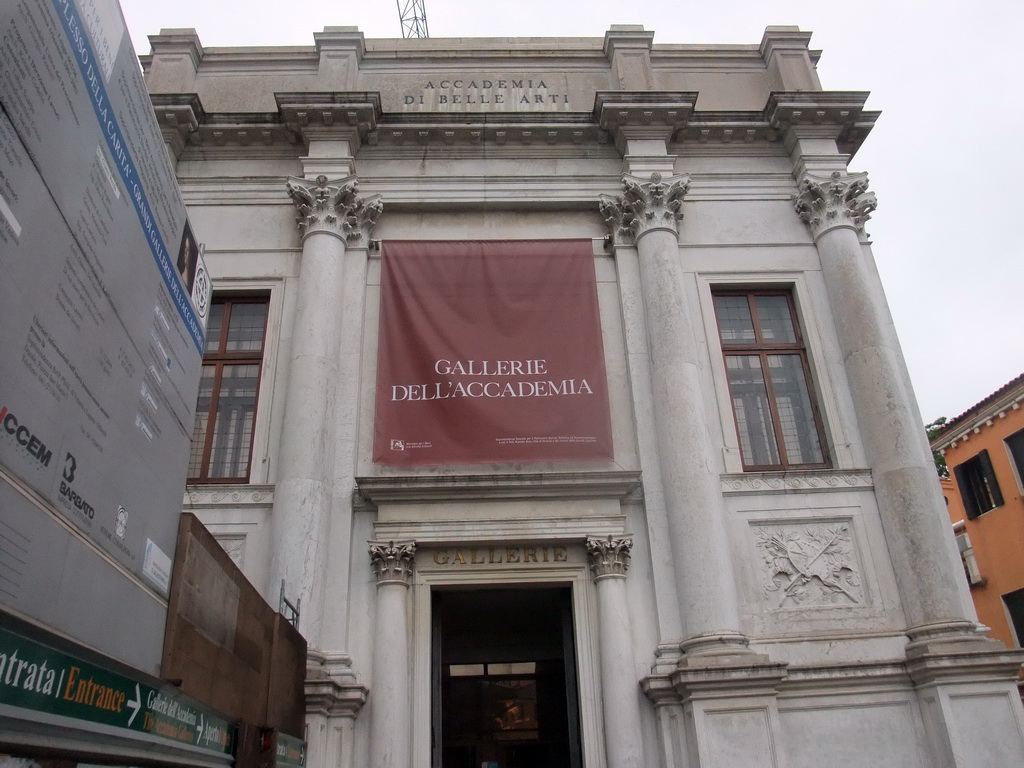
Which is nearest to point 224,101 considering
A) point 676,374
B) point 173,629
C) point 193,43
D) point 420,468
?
point 193,43

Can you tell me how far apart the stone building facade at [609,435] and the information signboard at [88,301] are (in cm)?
646

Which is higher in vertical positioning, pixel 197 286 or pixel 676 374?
pixel 676 374

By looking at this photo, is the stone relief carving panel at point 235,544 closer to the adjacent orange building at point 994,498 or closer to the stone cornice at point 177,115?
the stone cornice at point 177,115

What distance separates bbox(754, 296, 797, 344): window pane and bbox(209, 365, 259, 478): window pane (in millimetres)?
9340

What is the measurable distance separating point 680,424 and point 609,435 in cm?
117

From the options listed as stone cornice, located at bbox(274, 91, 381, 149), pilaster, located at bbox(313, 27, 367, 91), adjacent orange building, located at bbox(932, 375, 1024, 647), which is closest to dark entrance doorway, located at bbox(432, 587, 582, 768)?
stone cornice, located at bbox(274, 91, 381, 149)

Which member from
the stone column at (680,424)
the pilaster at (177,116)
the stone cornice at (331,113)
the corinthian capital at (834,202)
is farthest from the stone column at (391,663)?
the corinthian capital at (834,202)

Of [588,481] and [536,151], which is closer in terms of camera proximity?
[588,481]

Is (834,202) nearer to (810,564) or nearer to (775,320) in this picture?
(775,320)

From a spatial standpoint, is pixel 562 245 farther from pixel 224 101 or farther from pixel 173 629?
pixel 173 629

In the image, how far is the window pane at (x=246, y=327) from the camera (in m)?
14.5

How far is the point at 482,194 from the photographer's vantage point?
15648 mm

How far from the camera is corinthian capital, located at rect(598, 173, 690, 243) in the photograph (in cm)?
1505

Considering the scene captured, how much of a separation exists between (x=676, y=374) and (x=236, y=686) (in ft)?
28.7
